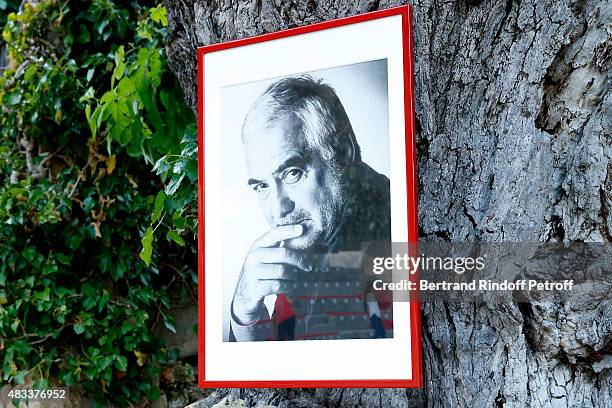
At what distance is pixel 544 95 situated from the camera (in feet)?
4.53

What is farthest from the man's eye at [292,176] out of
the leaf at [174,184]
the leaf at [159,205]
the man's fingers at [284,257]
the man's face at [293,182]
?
the leaf at [159,205]

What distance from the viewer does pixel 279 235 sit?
144 centimetres

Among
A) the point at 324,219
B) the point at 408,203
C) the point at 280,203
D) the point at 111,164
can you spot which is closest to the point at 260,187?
the point at 280,203

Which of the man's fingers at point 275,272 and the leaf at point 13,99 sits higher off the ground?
the leaf at point 13,99

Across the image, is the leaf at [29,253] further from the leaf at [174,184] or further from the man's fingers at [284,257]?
the man's fingers at [284,257]

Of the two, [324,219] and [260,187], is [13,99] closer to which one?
[260,187]

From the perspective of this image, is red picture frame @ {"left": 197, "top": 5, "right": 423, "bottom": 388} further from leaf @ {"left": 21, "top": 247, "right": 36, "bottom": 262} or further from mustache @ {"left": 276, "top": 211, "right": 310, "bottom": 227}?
leaf @ {"left": 21, "top": 247, "right": 36, "bottom": 262}

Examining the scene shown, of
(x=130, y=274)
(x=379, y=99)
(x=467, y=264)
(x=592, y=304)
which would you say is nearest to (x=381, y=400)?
(x=467, y=264)

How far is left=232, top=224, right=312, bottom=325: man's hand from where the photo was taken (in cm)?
142

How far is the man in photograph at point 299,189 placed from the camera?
4.51ft

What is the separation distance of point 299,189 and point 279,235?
96 mm

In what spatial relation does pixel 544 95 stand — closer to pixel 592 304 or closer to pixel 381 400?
pixel 592 304

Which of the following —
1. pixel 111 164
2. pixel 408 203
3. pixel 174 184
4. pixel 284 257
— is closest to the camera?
pixel 408 203

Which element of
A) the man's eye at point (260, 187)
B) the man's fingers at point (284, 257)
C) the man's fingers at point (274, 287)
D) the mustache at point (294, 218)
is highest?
the man's eye at point (260, 187)
